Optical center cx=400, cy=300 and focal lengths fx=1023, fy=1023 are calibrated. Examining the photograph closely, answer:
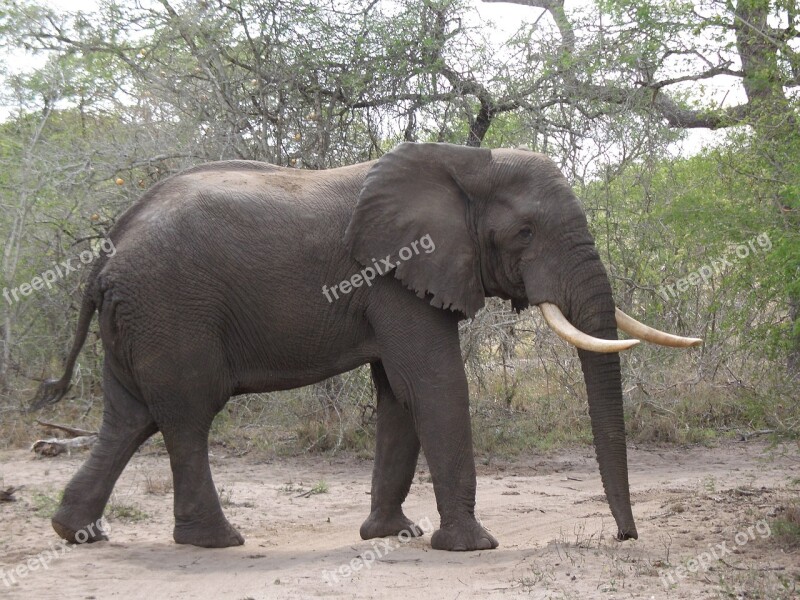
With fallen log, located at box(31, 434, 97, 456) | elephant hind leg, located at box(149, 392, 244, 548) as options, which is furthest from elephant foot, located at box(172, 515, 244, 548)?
fallen log, located at box(31, 434, 97, 456)

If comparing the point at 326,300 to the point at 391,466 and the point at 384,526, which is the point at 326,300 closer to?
the point at 391,466

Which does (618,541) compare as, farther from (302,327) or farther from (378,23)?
(378,23)

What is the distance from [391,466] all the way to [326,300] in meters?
1.31

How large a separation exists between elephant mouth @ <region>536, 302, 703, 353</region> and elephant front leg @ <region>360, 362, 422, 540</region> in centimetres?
138

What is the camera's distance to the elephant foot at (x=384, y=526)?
7.27m

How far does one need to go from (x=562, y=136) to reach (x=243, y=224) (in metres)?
5.75

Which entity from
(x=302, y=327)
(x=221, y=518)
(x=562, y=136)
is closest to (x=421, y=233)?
(x=302, y=327)

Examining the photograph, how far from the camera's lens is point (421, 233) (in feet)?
22.7

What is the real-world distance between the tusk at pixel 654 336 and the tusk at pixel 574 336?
0.89 ft

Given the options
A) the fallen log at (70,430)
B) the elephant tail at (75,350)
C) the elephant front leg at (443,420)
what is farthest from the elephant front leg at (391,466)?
the fallen log at (70,430)

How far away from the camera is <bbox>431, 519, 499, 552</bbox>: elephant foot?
6.67 meters

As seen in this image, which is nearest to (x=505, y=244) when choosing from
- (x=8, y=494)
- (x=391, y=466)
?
(x=391, y=466)

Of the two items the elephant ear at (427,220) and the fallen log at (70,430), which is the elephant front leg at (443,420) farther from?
the fallen log at (70,430)

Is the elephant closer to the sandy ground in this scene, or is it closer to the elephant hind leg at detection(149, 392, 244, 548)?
the elephant hind leg at detection(149, 392, 244, 548)
